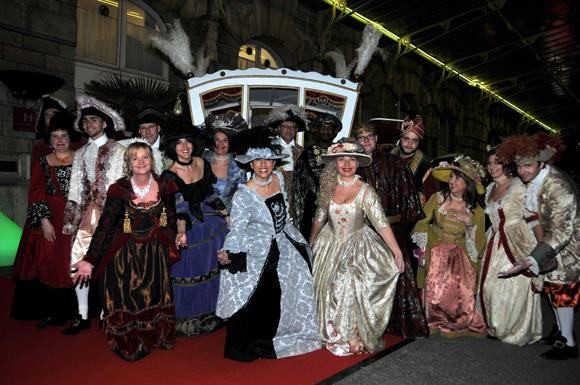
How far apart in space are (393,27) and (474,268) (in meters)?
10.9

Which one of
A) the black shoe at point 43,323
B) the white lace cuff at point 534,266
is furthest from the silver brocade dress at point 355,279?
the black shoe at point 43,323

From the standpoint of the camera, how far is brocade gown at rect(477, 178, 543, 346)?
384 cm

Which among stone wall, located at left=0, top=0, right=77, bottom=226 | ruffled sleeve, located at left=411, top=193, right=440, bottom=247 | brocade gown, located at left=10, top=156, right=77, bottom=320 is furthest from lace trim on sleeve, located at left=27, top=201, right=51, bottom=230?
ruffled sleeve, located at left=411, top=193, right=440, bottom=247

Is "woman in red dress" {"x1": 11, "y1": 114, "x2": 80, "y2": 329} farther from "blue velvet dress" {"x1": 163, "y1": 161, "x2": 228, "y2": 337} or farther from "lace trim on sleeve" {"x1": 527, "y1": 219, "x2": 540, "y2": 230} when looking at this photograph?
"lace trim on sleeve" {"x1": 527, "y1": 219, "x2": 540, "y2": 230}

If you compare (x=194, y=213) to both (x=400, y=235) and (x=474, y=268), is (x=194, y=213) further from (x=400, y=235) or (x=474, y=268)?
(x=474, y=268)

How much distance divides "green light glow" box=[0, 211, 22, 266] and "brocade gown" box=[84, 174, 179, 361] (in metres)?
4.27

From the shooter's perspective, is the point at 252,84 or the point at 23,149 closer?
the point at 252,84

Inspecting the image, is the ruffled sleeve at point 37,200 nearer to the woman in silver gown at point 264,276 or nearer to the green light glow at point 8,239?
the woman in silver gown at point 264,276

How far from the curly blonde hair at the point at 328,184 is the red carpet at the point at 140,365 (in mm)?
1370

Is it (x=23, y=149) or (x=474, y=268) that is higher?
(x=23, y=149)

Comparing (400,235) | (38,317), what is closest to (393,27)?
(400,235)

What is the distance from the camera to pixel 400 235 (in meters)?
4.17

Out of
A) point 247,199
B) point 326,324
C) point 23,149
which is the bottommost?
point 326,324

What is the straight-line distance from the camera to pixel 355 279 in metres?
3.54
